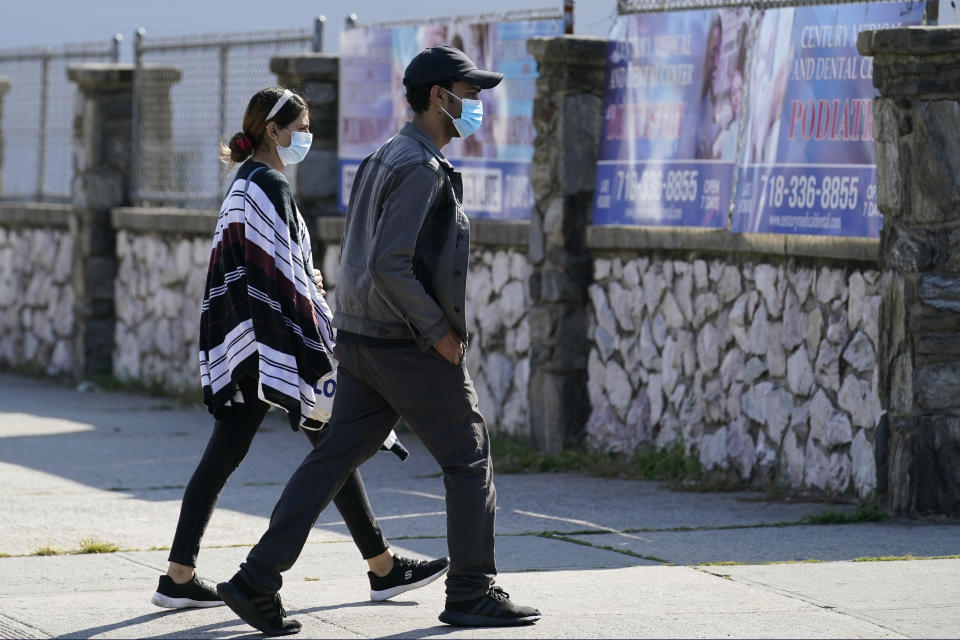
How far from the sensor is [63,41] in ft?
75.8

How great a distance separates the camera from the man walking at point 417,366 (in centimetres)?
→ 524

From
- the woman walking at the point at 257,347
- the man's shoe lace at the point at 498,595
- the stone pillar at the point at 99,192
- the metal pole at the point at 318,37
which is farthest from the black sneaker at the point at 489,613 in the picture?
the stone pillar at the point at 99,192

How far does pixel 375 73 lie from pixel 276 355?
20.7 feet

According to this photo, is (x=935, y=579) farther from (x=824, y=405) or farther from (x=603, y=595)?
(x=824, y=405)

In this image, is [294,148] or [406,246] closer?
[406,246]

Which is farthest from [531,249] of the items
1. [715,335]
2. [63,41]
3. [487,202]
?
[63,41]

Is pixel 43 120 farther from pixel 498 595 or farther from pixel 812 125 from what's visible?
pixel 498 595

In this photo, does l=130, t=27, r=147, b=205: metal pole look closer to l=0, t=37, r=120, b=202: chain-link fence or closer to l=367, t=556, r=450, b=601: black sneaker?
l=0, t=37, r=120, b=202: chain-link fence

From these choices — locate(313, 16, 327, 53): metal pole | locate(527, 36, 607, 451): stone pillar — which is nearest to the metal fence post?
locate(313, 16, 327, 53): metal pole

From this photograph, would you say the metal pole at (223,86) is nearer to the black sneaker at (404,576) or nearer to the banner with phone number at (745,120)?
the banner with phone number at (745,120)

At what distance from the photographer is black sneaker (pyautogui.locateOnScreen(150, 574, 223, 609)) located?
578cm

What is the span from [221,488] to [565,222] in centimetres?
447

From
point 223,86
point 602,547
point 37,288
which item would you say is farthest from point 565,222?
point 37,288

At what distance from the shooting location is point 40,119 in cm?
1669
